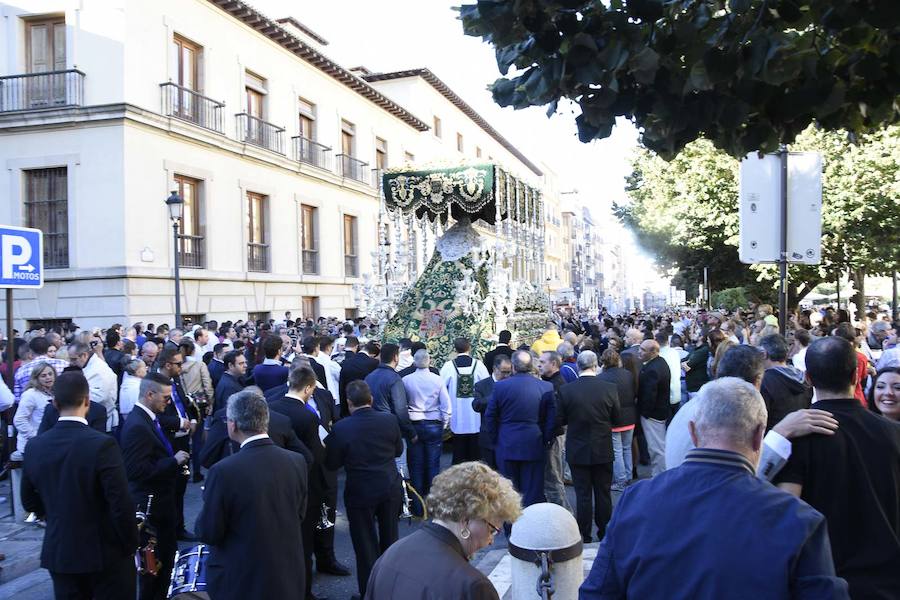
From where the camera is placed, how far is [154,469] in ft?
17.2

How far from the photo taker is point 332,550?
632 cm

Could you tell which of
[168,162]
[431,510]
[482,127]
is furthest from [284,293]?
[482,127]

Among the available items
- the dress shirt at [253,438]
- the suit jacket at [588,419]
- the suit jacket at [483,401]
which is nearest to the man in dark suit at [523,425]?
the suit jacket at [588,419]

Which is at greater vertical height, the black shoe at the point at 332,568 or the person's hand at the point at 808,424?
the person's hand at the point at 808,424

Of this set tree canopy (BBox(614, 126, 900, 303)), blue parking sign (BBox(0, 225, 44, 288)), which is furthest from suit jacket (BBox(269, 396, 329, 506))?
tree canopy (BBox(614, 126, 900, 303))

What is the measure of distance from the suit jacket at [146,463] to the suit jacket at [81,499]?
841 millimetres

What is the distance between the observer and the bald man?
27.7 feet

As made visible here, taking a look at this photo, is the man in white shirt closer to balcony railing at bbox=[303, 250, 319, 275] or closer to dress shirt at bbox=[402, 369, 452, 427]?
dress shirt at bbox=[402, 369, 452, 427]

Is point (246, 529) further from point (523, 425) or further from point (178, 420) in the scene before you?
point (523, 425)

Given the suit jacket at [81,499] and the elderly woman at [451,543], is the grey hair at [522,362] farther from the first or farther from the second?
the elderly woman at [451,543]

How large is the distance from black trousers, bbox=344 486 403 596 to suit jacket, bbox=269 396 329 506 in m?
0.37

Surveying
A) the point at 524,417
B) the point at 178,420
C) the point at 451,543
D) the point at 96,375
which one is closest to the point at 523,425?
the point at 524,417

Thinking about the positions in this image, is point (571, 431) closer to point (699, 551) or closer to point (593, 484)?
point (593, 484)

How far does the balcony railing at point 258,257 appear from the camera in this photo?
920 inches
